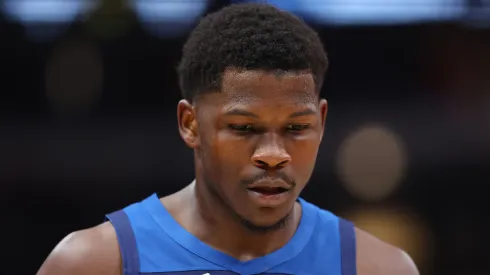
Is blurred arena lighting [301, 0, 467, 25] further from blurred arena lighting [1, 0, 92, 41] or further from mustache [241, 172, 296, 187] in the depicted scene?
mustache [241, 172, 296, 187]

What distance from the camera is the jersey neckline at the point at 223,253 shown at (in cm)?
211

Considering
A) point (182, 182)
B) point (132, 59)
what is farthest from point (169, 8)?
point (182, 182)

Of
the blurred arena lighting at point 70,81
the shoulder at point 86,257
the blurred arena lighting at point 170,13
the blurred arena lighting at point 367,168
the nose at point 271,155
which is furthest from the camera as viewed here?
the blurred arena lighting at point 367,168

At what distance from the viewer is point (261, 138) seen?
1.96m

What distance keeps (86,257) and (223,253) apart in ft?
1.09

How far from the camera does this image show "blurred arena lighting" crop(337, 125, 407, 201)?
201 inches

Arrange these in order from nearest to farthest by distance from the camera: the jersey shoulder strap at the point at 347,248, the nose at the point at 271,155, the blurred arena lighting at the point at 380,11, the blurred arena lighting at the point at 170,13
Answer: the nose at the point at 271,155 < the jersey shoulder strap at the point at 347,248 < the blurred arena lighting at the point at 170,13 < the blurred arena lighting at the point at 380,11

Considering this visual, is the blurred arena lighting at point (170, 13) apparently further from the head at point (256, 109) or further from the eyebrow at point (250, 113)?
the eyebrow at point (250, 113)

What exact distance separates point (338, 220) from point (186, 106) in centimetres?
54

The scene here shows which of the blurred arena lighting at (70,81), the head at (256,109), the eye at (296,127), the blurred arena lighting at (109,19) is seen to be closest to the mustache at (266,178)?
the head at (256,109)

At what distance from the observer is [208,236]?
216 cm

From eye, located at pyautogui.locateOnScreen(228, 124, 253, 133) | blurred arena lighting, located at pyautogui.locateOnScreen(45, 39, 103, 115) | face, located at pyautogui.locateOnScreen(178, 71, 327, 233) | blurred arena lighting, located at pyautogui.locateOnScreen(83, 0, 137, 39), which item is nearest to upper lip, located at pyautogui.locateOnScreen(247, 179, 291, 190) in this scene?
face, located at pyautogui.locateOnScreen(178, 71, 327, 233)

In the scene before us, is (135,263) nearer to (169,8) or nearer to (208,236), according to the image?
(208,236)

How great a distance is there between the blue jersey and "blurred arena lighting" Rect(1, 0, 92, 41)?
2.64 m
